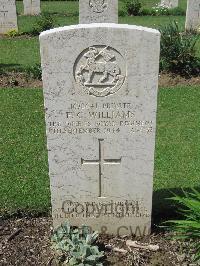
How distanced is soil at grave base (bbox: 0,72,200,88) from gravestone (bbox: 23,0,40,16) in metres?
9.52

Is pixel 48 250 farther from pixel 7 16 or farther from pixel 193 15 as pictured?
pixel 193 15

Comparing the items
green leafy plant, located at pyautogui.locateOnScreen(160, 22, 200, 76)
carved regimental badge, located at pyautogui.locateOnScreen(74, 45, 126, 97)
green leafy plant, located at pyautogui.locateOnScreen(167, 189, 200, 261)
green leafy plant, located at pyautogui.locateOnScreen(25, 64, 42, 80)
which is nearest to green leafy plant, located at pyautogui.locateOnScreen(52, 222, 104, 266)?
green leafy plant, located at pyautogui.locateOnScreen(167, 189, 200, 261)

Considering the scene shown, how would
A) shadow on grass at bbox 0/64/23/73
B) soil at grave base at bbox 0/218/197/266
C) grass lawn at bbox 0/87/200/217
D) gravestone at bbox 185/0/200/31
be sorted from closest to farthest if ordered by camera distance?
soil at grave base at bbox 0/218/197/266
grass lawn at bbox 0/87/200/217
shadow on grass at bbox 0/64/23/73
gravestone at bbox 185/0/200/31

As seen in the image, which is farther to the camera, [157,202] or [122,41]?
[157,202]

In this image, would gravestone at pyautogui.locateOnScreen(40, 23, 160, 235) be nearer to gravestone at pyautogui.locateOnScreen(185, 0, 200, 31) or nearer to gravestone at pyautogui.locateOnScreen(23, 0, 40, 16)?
gravestone at pyautogui.locateOnScreen(185, 0, 200, 31)

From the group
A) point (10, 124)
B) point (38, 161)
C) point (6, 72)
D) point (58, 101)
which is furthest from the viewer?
point (6, 72)

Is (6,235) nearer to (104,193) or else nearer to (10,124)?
(104,193)

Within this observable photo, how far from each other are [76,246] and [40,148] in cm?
283

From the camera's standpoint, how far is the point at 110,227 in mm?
4379

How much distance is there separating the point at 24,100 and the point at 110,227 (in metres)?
4.70

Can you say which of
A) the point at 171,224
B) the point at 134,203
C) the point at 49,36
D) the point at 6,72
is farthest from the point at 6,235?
the point at 6,72

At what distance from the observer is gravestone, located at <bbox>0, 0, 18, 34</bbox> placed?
47.3 feet

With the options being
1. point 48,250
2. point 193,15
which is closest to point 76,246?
point 48,250

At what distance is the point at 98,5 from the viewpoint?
12.2 metres
